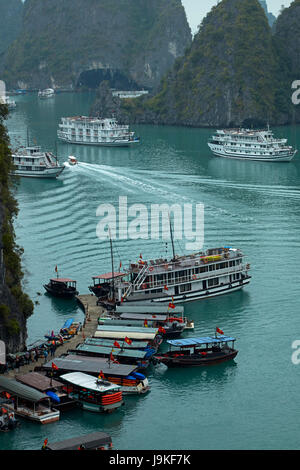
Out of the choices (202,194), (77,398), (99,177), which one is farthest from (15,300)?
(99,177)

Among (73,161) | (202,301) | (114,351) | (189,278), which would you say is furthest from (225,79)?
(114,351)

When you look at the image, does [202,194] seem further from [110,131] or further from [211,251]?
[110,131]

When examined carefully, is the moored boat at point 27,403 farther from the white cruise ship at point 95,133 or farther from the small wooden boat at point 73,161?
the white cruise ship at point 95,133

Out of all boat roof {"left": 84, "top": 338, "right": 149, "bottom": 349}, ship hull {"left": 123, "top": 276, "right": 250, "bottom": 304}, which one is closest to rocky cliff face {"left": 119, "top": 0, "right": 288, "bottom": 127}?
ship hull {"left": 123, "top": 276, "right": 250, "bottom": 304}

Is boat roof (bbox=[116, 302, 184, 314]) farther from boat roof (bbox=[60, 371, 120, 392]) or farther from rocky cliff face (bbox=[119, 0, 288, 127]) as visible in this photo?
rocky cliff face (bbox=[119, 0, 288, 127])

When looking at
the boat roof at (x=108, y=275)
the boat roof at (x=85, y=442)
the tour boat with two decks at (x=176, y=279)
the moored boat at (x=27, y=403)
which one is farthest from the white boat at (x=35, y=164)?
the boat roof at (x=85, y=442)
